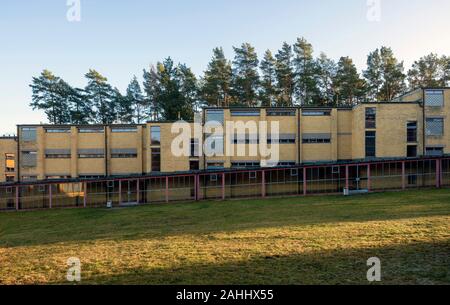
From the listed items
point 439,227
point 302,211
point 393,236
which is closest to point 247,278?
point 393,236

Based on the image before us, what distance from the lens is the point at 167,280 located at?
7.91 meters

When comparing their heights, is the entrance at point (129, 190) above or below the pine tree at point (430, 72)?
below

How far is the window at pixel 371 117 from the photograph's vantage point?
3912 cm

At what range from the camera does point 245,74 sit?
62.1 meters

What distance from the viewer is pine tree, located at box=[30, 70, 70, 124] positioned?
6328 cm

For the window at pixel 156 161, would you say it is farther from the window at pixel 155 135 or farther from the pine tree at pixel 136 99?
the pine tree at pixel 136 99

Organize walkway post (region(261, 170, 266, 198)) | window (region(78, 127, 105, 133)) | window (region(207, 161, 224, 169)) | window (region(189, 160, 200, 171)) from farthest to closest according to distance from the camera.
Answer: window (region(78, 127, 105, 133)) → window (region(189, 160, 200, 171)) → window (region(207, 161, 224, 169)) → walkway post (region(261, 170, 266, 198))

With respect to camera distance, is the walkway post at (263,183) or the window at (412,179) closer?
the window at (412,179)

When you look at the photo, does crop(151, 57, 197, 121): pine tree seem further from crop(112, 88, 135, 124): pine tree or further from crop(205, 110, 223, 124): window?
crop(205, 110, 223, 124): window

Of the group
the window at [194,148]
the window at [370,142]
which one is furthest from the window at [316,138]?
the window at [194,148]

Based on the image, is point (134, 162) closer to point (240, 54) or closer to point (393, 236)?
point (240, 54)

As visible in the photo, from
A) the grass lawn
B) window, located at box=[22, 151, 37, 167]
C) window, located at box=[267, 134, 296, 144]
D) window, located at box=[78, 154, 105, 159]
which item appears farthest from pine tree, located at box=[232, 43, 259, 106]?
the grass lawn

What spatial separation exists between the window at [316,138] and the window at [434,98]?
44.4 ft

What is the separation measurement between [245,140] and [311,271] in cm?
3252
